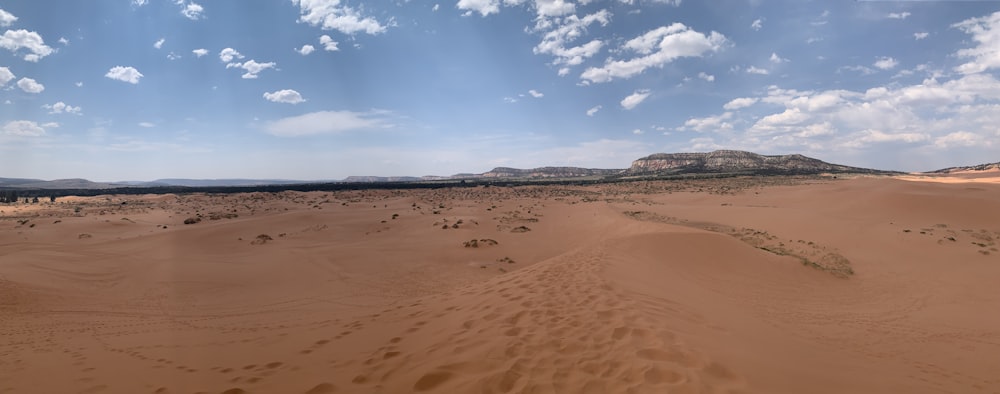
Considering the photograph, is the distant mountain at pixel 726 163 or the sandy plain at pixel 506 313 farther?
the distant mountain at pixel 726 163

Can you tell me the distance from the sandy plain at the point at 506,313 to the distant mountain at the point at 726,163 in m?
94.3

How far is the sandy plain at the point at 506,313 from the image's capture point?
4766 millimetres

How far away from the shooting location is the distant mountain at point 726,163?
103312mm

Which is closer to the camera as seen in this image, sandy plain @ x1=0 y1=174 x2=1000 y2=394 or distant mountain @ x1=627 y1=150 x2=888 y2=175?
sandy plain @ x1=0 y1=174 x2=1000 y2=394

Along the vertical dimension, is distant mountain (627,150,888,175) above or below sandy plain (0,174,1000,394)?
above

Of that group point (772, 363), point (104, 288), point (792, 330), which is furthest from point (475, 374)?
point (104, 288)

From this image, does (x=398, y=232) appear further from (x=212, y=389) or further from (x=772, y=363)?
(x=772, y=363)

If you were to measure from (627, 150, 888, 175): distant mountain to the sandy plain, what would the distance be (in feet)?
309

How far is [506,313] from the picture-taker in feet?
21.2

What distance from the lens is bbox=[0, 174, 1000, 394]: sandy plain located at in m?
4.77

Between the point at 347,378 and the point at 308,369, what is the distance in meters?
0.80

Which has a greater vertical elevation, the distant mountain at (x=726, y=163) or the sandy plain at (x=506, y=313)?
the distant mountain at (x=726, y=163)

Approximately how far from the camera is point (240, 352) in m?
6.09

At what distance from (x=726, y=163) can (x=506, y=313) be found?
131599mm
